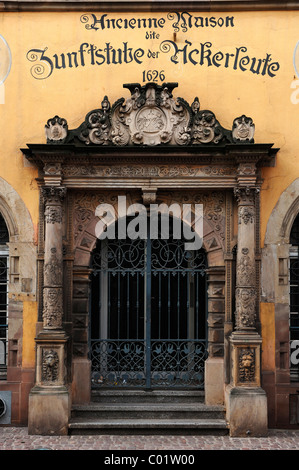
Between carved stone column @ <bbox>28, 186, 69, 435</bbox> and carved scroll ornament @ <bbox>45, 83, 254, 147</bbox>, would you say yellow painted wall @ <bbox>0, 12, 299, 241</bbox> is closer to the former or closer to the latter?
carved scroll ornament @ <bbox>45, 83, 254, 147</bbox>

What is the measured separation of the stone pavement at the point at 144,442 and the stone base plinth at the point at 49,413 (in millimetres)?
108

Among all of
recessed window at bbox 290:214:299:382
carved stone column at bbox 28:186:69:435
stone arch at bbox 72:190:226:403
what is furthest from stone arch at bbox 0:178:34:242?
recessed window at bbox 290:214:299:382

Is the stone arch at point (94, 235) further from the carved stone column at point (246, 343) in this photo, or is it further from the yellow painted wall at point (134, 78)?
the yellow painted wall at point (134, 78)

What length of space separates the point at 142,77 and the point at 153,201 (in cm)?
197

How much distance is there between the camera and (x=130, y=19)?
28.4ft

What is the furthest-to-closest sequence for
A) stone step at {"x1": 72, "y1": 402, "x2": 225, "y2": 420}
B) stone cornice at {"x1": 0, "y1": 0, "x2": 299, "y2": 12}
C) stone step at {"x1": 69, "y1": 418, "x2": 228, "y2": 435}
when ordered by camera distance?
stone cornice at {"x1": 0, "y1": 0, "x2": 299, "y2": 12} < stone step at {"x1": 72, "y1": 402, "x2": 225, "y2": 420} < stone step at {"x1": 69, "y1": 418, "x2": 228, "y2": 435}

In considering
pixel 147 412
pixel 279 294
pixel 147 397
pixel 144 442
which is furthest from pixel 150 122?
pixel 144 442

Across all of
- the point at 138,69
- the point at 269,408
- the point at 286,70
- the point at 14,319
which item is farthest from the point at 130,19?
the point at 269,408

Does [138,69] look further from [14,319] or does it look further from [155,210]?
[14,319]

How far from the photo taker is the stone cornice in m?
8.59

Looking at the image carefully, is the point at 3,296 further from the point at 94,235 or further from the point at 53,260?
the point at 94,235

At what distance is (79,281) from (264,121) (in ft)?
12.4

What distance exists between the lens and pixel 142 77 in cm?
860

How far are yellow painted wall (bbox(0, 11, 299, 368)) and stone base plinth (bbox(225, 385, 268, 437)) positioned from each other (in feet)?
8.57
